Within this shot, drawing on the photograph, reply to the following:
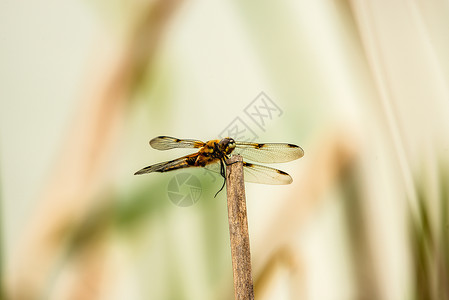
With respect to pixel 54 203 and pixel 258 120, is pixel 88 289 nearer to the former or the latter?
pixel 54 203

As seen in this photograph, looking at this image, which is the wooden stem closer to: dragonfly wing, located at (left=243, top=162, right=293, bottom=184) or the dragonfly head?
the dragonfly head

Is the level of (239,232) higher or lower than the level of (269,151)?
lower

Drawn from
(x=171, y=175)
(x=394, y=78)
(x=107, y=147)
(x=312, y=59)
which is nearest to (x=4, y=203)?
(x=107, y=147)

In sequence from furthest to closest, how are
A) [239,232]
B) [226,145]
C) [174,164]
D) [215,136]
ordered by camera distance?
[215,136] < [174,164] < [226,145] < [239,232]

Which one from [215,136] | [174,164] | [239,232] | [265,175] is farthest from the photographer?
[215,136]

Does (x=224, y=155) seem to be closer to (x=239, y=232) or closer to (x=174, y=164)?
(x=174, y=164)

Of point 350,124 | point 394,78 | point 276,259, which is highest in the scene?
point 394,78

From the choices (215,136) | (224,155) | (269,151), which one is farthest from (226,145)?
(215,136)
